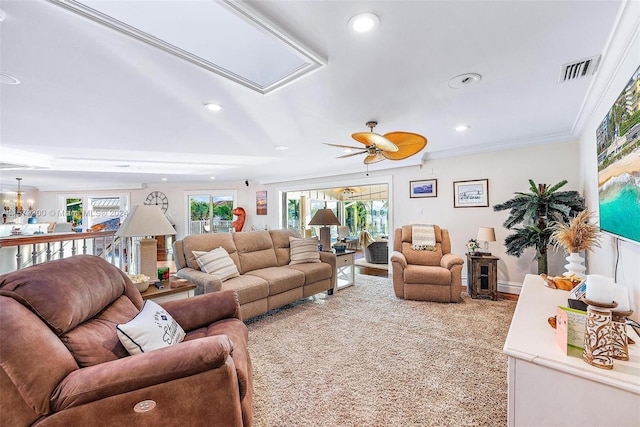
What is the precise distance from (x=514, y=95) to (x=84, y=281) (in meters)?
3.39

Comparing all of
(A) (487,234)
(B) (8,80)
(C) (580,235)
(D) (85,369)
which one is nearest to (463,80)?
(C) (580,235)

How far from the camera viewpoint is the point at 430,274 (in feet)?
11.6

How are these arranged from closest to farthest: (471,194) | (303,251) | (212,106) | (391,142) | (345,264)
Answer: (391,142) < (212,106) < (303,251) < (471,194) < (345,264)

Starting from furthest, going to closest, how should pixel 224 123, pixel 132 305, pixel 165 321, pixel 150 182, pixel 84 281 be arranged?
pixel 150 182 → pixel 224 123 → pixel 132 305 → pixel 165 321 → pixel 84 281

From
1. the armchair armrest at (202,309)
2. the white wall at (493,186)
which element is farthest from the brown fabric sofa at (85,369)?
the white wall at (493,186)

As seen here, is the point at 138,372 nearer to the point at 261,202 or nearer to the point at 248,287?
the point at 248,287

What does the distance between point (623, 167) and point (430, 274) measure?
2.36 meters

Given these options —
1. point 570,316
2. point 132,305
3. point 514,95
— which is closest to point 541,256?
point 514,95

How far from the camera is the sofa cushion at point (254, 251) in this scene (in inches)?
138

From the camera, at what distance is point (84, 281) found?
1.38 metres

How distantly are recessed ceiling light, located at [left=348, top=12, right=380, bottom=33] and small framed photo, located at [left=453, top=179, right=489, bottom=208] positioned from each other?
3.53 metres

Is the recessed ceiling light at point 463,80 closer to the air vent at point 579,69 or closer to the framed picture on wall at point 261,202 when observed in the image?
the air vent at point 579,69

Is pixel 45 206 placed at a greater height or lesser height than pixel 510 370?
greater

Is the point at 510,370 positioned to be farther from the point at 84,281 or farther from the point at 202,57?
the point at 202,57
